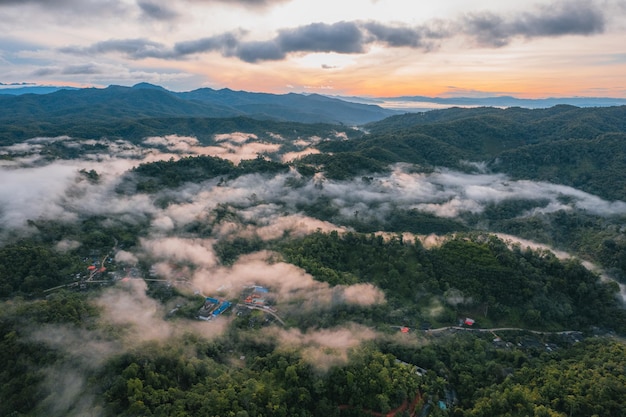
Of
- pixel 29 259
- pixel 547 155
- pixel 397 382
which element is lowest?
pixel 397 382

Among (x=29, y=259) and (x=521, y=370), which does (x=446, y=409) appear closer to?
(x=521, y=370)

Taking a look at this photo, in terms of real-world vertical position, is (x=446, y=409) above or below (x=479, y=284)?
below

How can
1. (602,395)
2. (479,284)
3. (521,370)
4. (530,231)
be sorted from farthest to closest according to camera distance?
(530,231) → (479,284) → (521,370) → (602,395)

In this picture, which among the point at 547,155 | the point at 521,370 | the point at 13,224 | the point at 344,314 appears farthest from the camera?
the point at 547,155

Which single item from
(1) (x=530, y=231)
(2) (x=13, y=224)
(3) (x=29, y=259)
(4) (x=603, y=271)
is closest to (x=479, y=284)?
(4) (x=603, y=271)

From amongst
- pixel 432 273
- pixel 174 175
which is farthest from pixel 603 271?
pixel 174 175

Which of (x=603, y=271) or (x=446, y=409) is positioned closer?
(x=446, y=409)
